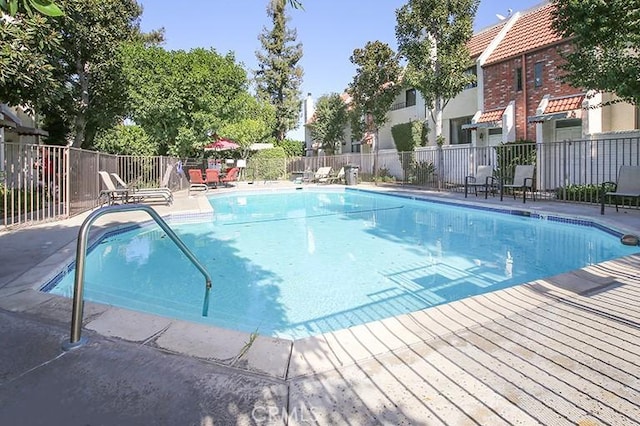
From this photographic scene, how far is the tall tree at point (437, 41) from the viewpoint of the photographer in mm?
16906

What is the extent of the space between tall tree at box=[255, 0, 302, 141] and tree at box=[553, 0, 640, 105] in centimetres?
2977

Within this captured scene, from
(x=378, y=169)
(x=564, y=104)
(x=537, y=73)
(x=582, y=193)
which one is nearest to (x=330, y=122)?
(x=378, y=169)

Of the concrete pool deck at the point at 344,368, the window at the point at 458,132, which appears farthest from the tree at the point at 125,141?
the concrete pool deck at the point at 344,368

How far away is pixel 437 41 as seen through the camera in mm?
17281

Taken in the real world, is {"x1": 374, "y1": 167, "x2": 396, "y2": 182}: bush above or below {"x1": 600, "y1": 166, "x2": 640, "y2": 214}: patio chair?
above

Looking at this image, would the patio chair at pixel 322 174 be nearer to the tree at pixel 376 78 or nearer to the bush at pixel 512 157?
the tree at pixel 376 78

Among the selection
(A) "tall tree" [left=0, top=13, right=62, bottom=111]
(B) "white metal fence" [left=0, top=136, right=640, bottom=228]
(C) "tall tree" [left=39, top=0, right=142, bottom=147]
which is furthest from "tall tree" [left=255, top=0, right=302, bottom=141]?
(A) "tall tree" [left=0, top=13, right=62, bottom=111]

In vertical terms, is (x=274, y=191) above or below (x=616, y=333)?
above

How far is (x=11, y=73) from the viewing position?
9.35 m

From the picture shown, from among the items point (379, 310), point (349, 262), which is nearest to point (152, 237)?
point (349, 262)

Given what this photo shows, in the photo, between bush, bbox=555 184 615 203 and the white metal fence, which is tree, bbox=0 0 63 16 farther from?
bush, bbox=555 184 615 203

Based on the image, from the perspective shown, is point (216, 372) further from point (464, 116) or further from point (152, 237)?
point (464, 116)

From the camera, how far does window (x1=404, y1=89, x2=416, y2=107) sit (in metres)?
25.5

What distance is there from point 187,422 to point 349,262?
17.5ft
